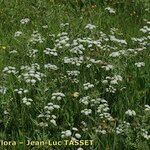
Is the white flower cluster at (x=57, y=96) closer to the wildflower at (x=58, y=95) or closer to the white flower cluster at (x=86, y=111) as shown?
the wildflower at (x=58, y=95)

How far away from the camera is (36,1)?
9.05 meters

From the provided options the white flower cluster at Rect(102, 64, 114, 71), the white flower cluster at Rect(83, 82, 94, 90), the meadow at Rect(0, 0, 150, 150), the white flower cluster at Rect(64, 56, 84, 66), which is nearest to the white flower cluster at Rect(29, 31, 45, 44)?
the meadow at Rect(0, 0, 150, 150)

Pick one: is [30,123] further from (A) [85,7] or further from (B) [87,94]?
(A) [85,7]

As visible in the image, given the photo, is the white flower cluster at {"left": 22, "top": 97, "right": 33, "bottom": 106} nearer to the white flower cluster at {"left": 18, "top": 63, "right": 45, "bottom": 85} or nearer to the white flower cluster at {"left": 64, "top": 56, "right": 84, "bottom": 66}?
the white flower cluster at {"left": 18, "top": 63, "right": 45, "bottom": 85}

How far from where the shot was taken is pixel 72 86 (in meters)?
6.04

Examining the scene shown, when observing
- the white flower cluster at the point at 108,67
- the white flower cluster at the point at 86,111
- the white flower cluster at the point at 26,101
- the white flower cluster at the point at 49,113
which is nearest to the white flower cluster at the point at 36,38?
the white flower cluster at the point at 108,67

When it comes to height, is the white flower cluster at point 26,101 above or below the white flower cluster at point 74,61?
below

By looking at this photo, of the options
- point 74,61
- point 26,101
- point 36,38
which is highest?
point 36,38

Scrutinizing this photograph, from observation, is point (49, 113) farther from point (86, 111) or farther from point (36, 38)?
point (36, 38)

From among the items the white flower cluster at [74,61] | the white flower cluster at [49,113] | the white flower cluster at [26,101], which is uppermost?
the white flower cluster at [74,61]

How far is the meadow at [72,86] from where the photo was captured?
5098 mm

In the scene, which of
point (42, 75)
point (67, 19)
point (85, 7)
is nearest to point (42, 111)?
point (42, 75)

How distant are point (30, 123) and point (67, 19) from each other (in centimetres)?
335

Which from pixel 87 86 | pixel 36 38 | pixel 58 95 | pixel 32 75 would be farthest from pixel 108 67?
pixel 36 38
